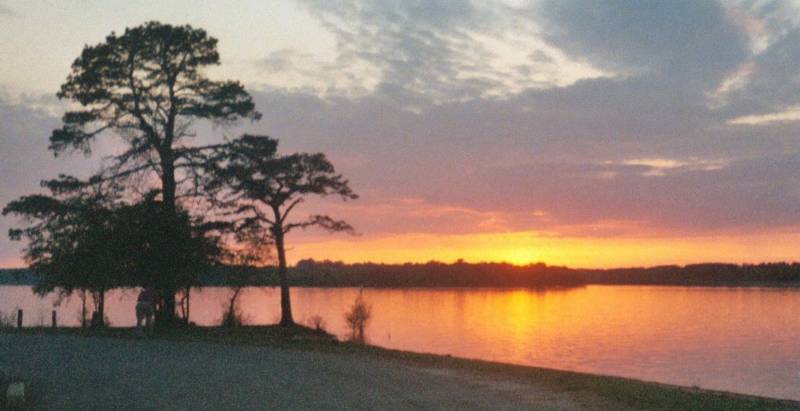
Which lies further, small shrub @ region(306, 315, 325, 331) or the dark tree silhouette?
small shrub @ region(306, 315, 325, 331)

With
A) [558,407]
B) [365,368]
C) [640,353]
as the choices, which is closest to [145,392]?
[365,368]

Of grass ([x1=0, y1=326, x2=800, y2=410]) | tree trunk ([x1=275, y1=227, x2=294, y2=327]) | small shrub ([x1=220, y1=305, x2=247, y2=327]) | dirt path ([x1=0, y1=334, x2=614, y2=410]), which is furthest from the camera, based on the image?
tree trunk ([x1=275, y1=227, x2=294, y2=327])

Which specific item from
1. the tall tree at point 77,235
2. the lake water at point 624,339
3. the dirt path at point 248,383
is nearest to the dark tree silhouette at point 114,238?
the tall tree at point 77,235

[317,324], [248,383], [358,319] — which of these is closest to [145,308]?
[248,383]

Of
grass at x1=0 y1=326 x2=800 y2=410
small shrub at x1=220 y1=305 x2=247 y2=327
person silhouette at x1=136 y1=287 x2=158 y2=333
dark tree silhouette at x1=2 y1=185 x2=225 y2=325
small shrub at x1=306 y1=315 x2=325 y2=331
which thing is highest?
dark tree silhouette at x1=2 y1=185 x2=225 y2=325

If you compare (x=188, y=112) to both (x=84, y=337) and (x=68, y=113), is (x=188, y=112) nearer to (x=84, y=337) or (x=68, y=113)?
(x=68, y=113)

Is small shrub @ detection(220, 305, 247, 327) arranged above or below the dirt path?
above

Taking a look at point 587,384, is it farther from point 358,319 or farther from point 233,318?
point 233,318

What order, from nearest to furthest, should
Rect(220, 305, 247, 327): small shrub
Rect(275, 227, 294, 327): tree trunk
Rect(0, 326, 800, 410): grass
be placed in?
Rect(0, 326, 800, 410): grass, Rect(220, 305, 247, 327): small shrub, Rect(275, 227, 294, 327): tree trunk

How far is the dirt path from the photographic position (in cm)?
1422

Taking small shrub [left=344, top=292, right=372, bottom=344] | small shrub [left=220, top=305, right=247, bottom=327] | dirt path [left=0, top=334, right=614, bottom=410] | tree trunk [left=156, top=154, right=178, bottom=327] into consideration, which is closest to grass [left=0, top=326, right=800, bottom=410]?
dirt path [left=0, top=334, right=614, bottom=410]

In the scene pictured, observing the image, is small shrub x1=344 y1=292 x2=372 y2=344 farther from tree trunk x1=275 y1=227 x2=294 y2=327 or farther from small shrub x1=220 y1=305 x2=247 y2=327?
small shrub x1=220 y1=305 x2=247 y2=327

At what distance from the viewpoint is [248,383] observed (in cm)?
1662

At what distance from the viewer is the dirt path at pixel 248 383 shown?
14.2 meters
